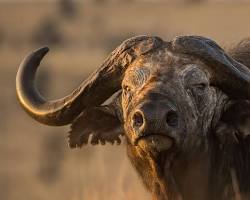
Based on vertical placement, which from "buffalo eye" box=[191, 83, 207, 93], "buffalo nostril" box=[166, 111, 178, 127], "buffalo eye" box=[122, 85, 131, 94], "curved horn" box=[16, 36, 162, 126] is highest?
"curved horn" box=[16, 36, 162, 126]

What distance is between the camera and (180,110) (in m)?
8.32

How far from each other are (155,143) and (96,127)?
1264mm

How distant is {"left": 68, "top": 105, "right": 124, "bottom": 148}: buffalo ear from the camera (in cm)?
921

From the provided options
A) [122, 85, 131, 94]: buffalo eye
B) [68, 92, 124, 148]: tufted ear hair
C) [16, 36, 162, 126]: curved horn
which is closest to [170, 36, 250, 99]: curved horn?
[16, 36, 162, 126]: curved horn

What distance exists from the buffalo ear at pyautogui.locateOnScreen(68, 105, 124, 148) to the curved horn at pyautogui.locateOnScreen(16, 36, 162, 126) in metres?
0.06

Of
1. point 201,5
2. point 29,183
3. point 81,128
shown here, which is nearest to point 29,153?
point 29,183

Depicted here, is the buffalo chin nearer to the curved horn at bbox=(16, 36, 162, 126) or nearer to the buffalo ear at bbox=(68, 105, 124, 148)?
the curved horn at bbox=(16, 36, 162, 126)

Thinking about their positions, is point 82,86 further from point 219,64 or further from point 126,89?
point 219,64

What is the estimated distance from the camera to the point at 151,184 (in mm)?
8984

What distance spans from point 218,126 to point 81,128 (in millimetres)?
1069

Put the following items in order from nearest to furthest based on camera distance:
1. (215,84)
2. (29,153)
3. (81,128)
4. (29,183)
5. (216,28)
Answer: (215,84)
(81,128)
(29,183)
(29,153)
(216,28)

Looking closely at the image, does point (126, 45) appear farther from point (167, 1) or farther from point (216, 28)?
point (167, 1)

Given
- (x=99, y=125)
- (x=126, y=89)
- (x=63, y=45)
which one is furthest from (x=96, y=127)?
(x=63, y=45)

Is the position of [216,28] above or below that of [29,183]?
above
